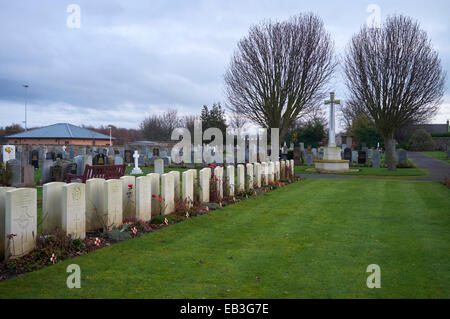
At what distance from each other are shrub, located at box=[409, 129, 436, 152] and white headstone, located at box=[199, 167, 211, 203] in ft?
203

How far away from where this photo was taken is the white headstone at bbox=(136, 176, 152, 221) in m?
7.58

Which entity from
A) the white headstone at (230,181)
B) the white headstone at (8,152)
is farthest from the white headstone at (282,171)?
the white headstone at (8,152)

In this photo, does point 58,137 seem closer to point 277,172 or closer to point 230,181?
point 277,172

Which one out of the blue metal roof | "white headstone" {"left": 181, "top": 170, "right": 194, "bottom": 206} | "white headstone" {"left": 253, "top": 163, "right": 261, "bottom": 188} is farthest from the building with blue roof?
"white headstone" {"left": 181, "top": 170, "right": 194, "bottom": 206}

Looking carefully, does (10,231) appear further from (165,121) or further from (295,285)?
(165,121)

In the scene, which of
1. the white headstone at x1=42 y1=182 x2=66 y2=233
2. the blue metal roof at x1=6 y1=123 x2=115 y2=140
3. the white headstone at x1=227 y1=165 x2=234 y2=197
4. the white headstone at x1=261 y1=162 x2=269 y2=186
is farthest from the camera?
the blue metal roof at x1=6 y1=123 x2=115 y2=140

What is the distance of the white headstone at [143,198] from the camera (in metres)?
7.58

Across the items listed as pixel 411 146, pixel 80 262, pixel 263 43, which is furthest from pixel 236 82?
pixel 411 146

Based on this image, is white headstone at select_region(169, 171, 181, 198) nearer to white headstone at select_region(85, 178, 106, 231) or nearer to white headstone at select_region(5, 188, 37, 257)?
white headstone at select_region(85, 178, 106, 231)

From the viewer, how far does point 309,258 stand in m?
5.49

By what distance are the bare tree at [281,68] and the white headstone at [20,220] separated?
69.6 ft

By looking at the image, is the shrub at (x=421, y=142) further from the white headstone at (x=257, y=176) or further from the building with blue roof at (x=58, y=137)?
the white headstone at (x=257, y=176)

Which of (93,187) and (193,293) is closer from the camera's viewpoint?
(193,293)
